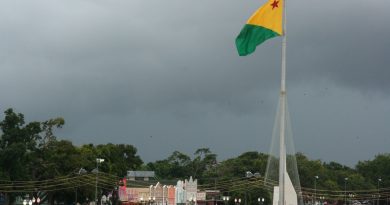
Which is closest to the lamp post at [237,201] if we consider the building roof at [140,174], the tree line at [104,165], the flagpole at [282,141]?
the tree line at [104,165]

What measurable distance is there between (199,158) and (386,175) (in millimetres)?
46861

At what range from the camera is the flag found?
25766 millimetres

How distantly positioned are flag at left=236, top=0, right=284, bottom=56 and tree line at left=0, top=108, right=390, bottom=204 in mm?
49888

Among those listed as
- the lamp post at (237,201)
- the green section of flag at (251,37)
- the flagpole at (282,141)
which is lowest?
the lamp post at (237,201)

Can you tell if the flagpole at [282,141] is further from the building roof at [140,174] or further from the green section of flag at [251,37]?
the building roof at [140,174]

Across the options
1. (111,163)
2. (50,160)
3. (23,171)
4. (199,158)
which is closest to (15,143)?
(23,171)

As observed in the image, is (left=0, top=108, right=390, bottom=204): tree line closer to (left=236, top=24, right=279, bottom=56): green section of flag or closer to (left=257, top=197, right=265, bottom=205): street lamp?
(left=257, top=197, right=265, bottom=205): street lamp

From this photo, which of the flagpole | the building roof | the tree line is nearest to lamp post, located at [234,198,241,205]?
the tree line

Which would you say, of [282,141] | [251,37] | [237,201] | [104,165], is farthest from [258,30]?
[237,201]

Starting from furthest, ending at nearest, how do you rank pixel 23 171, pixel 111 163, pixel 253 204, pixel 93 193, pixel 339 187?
pixel 339 187
pixel 253 204
pixel 111 163
pixel 93 193
pixel 23 171

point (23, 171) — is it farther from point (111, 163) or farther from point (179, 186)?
point (179, 186)

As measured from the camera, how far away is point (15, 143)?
79.6 m

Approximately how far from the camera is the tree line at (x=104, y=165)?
269 ft

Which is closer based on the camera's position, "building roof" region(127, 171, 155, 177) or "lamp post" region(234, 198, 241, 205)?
"lamp post" region(234, 198, 241, 205)
